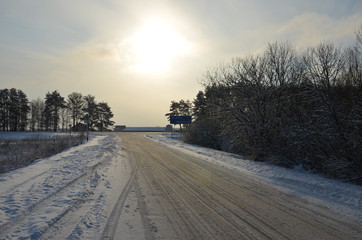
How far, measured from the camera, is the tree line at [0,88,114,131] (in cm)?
6594

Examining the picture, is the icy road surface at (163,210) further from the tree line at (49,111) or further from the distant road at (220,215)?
the tree line at (49,111)

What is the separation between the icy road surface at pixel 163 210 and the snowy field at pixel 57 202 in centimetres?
2

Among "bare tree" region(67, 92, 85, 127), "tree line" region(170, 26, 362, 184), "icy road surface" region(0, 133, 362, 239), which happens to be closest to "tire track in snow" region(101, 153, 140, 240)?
"icy road surface" region(0, 133, 362, 239)

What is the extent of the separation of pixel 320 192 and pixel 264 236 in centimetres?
452

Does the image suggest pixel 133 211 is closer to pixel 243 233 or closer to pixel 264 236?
pixel 243 233

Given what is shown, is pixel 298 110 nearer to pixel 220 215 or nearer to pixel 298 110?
pixel 298 110

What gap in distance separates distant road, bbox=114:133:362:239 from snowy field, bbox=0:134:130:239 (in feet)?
1.73

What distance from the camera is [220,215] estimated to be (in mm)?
5586

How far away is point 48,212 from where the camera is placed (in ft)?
18.4

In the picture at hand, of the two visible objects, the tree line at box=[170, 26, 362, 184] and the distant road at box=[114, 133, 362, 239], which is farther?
the tree line at box=[170, 26, 362, 184]

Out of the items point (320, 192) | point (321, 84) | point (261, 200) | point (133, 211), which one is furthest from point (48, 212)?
point (321, 84)

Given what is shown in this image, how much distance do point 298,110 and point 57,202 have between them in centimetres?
1218

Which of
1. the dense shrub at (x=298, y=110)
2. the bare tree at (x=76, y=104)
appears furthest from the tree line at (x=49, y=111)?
the dense shrub at (x=298, y=110)

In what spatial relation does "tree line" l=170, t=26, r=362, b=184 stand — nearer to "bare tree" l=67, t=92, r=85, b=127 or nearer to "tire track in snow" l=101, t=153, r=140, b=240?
"tire track in snow" l=101, t=153, r=140, b=240
